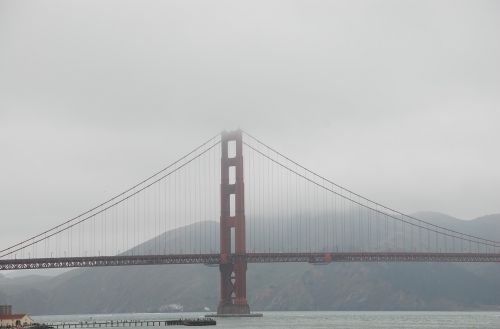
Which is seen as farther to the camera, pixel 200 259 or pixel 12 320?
pixel 200 259

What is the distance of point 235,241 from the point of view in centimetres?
15950

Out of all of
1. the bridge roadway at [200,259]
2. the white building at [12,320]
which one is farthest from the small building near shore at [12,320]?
the bridge roadway at [200,259]

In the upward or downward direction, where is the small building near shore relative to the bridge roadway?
downward

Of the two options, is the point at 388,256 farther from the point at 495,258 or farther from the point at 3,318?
the point at 3,318

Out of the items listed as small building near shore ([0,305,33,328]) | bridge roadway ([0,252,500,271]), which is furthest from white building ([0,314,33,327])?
bridge roadway ([0,252,500,271])

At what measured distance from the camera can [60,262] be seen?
152 meters

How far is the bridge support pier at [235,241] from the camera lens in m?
156

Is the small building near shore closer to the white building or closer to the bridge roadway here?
the white building

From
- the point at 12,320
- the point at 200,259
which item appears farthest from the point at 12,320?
the point at 200,259

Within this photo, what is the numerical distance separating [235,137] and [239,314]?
31.5 m

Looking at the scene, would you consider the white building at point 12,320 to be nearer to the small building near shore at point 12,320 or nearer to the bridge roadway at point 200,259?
the small building near shore at point 12,320

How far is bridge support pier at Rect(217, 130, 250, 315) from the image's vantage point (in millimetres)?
156375

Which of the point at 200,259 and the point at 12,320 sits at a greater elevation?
the point at 200,259

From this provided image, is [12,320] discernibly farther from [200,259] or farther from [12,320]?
[200,259]
